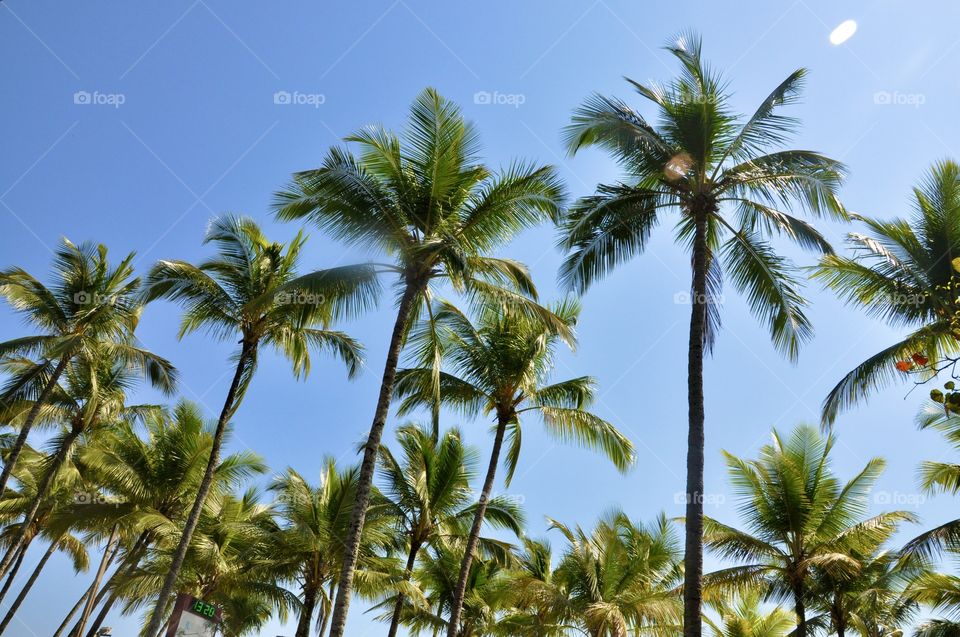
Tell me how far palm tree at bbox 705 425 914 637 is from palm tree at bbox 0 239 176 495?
52.4 feet

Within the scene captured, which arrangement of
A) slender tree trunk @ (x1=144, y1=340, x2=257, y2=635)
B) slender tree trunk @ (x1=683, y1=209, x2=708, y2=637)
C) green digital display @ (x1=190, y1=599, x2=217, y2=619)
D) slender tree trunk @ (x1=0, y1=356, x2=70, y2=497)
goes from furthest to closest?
1. slender tree trunk @ (x1=0, y1=356, x2=70, y2=497)
2. slender tree trunk @ (x1=144, y1=340, x2=257, y2=635)
3. green digital display @ (x1=190, y1=599, x2=217, y2=619)
4. slender tree trunk @ (x1=683, y1=209, x2=708, y2=637)

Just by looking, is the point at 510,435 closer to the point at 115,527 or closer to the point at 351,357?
the point at 351,357

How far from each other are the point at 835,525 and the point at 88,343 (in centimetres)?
1983

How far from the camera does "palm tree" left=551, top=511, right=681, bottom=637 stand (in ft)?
54.1

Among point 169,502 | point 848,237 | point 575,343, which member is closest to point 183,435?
point 169,502

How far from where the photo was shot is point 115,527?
69.8 ft

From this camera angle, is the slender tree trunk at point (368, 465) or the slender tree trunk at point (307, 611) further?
the slender tree trunk at point (307, 611)

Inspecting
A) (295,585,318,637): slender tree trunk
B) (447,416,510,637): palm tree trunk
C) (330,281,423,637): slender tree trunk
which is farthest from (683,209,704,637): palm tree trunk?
(295,585,318,637): slender tree trunk

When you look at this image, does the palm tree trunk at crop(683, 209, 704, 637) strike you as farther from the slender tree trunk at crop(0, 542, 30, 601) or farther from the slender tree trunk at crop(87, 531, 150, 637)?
the slender tree trunk at crop(0, 542, 30, 601)

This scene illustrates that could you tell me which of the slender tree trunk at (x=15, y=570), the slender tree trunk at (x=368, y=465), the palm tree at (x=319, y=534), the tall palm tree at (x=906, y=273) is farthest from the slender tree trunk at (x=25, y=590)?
the tall palm tree at (x=906, y=273)

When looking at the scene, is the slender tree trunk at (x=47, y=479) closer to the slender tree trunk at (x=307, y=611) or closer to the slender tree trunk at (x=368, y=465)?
the slender tree trunk at (x=307, y=611)

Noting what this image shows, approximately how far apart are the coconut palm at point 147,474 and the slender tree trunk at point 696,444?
14868 millimetres

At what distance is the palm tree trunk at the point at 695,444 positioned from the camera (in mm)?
9141

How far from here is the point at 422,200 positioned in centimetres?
1282
